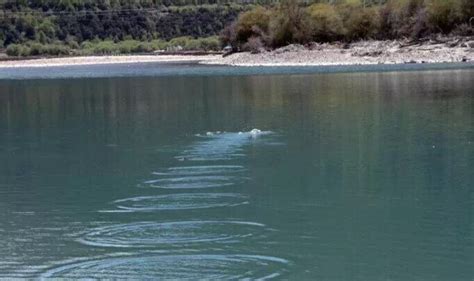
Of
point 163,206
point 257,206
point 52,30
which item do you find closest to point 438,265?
point 257,206

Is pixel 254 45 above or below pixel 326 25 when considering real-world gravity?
below

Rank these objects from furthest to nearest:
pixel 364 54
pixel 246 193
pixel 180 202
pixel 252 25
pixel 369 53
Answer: pixel 252 25
pixel 364 54
pixel 369 53
pixel 246 193
pixel 180 202

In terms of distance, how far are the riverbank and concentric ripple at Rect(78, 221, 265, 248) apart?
56155 millimetres

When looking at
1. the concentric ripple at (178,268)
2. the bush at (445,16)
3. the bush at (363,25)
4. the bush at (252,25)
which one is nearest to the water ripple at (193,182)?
the concentric ripple at (178,268)

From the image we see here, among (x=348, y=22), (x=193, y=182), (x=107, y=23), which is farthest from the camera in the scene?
(x=107, y=23)

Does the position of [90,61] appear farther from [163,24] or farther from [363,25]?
[363,25]

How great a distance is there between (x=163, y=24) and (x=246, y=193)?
152m

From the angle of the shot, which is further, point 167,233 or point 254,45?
point 254,45

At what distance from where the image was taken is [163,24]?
6663 inches

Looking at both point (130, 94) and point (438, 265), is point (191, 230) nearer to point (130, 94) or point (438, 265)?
point (438, 265)

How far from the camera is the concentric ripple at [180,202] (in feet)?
59.0

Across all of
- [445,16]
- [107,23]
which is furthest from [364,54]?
[107,23]

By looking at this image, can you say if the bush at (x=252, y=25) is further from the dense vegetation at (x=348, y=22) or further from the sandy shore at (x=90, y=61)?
the sandy shore at (x=90, y=61)

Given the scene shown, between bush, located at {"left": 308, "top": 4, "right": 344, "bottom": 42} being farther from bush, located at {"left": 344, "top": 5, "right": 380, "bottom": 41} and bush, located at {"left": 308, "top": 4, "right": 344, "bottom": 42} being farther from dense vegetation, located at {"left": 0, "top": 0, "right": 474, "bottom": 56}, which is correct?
bush, located at {"left": 344, "top": 5, "right": 380, "bottom": 41}
